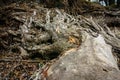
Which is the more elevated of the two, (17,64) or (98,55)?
(98,55)

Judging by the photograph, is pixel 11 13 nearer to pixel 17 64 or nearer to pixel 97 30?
pixel 97 30

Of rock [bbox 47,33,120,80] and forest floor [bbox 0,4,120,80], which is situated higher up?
rock [bbox 47,33,120,80]

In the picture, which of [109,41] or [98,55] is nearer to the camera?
[98,55]

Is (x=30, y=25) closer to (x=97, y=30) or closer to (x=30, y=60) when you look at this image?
(x=97, y=30)

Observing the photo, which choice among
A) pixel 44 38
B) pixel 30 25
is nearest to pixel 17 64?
pixel 44 38

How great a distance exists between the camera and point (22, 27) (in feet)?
22.0

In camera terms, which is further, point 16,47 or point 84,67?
point 16,47

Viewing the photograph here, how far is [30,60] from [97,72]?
1.95m

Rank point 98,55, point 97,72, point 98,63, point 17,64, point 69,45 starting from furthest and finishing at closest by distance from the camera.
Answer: point 69,45 < point 17,64 < point 98,55 < point 98,63 < point 97,72

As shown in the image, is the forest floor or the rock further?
the forest floor

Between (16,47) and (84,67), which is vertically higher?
(84,67)

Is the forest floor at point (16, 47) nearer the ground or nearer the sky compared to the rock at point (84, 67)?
nearer the ground

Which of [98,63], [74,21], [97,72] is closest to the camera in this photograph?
[97,72]

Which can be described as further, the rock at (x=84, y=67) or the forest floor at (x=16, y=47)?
the forest floor at (x=16, y=47)
